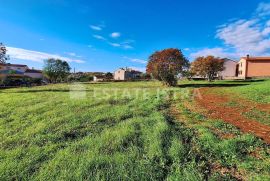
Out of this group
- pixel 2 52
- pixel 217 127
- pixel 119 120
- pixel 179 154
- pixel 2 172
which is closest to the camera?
pixel 2 172

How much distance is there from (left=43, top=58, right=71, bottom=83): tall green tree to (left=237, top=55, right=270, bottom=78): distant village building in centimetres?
4971

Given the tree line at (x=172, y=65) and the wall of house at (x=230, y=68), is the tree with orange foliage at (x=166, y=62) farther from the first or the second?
the wall of house at (x=230, y=68)

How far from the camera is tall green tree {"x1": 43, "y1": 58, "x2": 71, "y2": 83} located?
56.8 meters

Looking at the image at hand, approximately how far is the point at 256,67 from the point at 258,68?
47cm

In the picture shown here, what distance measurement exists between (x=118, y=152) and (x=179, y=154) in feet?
4.48

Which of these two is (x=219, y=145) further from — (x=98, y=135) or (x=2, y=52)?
(x=2, y=52)

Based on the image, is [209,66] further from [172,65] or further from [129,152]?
[129,152]

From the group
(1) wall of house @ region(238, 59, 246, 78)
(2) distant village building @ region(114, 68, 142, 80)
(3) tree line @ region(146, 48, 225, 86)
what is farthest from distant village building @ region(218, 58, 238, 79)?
(2) distant village building @ region(114, 68, 142, 80)

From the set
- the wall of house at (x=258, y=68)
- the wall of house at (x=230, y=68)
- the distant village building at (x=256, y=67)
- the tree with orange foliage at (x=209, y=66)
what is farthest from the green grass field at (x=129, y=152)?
the wall of house at (x=230, y=68)

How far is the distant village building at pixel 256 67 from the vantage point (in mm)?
44438

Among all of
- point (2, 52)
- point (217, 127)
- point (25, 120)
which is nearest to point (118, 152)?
point (217, 127)

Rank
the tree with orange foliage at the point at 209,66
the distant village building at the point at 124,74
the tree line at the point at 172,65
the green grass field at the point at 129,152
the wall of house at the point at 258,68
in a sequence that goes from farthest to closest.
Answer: the distant village building at the point at 124,74
the wall of house at the point at 258,68
the tree with orange foliage at the point at 209,66
the tree line at the point at 172,65
the green grass field at the point at 129,152

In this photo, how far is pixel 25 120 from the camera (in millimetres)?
7594

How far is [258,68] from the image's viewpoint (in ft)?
149
